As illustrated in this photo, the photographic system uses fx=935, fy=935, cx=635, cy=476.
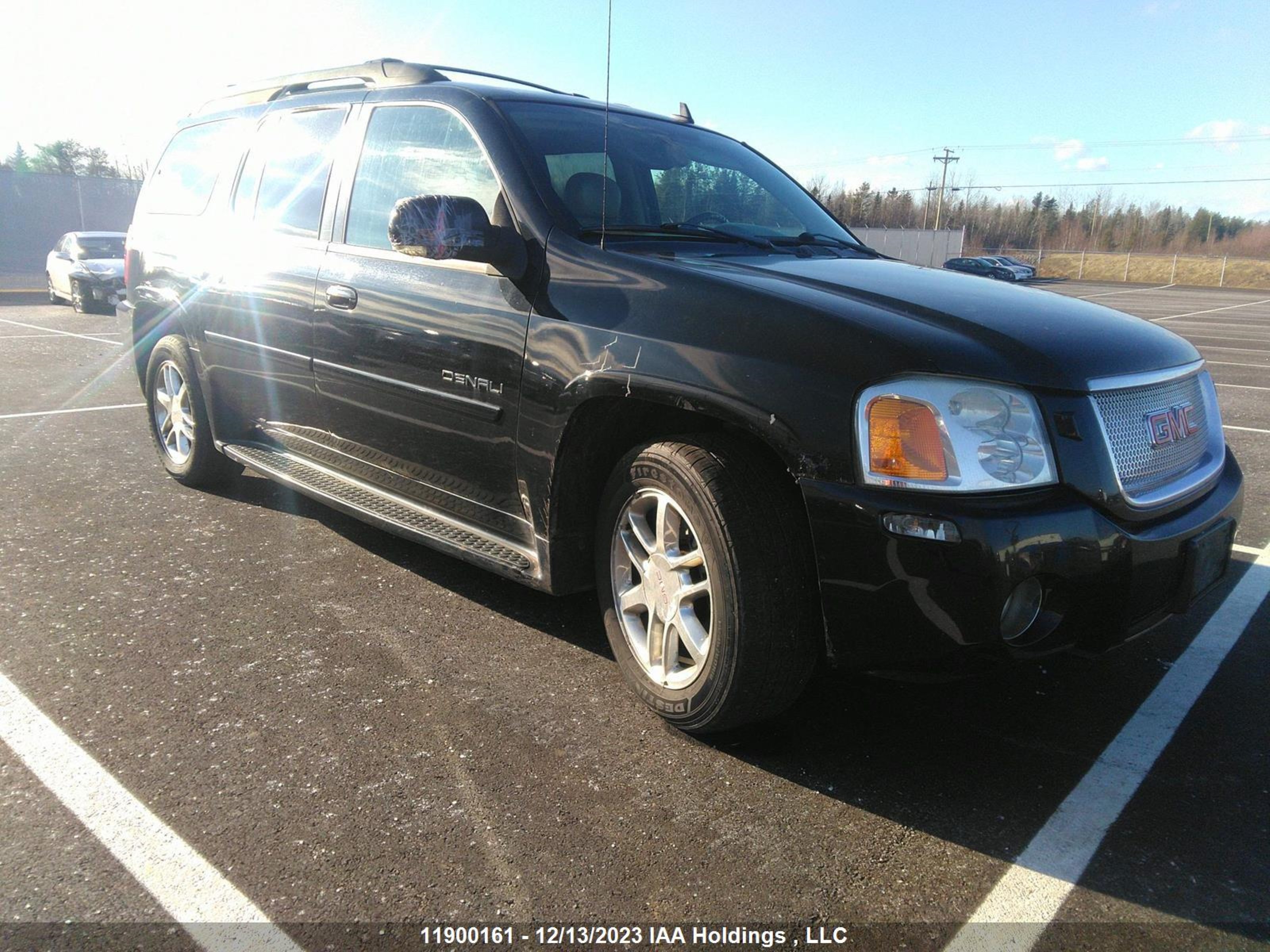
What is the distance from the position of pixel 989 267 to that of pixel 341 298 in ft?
150

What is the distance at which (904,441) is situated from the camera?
2.20 meters

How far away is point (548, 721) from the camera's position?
279 centimetres

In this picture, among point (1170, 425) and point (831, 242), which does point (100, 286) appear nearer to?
point (831, 242)

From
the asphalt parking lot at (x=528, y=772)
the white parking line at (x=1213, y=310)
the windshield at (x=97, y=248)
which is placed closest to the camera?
the asphalt parking lot at (x=528, y=772)

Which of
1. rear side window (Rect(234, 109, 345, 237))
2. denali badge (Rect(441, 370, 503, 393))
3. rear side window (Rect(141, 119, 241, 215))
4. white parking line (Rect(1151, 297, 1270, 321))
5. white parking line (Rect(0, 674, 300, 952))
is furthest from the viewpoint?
white parking line (Rect(1151, 297, 1270, 321))

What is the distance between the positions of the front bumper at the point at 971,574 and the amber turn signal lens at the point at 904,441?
63 millimetres

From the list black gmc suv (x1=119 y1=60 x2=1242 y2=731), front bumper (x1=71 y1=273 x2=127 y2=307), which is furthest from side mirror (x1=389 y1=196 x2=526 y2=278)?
front bumper (x1=71 y1=273 x2=127 y2=307)

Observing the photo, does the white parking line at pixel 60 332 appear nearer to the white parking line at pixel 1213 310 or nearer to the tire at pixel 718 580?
the tire at pixel 718 580

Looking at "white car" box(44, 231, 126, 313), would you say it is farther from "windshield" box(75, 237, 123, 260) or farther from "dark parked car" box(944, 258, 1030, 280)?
"dark parked car" box(944, 258, 1030, 280)

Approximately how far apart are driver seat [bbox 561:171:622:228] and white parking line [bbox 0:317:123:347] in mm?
10364

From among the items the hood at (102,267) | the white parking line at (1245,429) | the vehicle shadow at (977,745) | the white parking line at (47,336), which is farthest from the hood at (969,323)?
the hood at (102,267)

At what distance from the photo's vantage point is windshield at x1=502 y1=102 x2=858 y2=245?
3182mm

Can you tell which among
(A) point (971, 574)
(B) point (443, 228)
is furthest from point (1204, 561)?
(B) point (443, 228)

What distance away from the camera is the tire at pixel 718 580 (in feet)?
7.84
